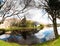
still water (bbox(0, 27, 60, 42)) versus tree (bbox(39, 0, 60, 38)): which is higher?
tree (bbox(39, 0, 60, 38))

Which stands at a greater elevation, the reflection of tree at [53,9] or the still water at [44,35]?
the reflection of tree at [53,9]

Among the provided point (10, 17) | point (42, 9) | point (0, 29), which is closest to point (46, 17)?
point (42, 9)

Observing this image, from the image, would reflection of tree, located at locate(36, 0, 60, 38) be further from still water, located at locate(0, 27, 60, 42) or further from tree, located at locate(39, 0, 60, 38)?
still water, located at locate(0, 27, 60, 42)

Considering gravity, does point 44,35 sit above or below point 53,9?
below

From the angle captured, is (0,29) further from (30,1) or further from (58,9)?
(58,9)

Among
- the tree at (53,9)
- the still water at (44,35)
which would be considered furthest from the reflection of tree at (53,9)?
the still water at (44,35)

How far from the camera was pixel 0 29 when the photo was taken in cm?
711

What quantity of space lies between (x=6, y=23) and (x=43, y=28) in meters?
1.41

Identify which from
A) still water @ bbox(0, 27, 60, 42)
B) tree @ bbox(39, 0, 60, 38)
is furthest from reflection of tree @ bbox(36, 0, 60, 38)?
still water @ bbox(0, 27, 60, 42)

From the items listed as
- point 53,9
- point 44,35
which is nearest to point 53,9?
point 53,9

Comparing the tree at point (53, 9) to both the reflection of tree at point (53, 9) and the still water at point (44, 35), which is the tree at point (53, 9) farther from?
the still water at point (44, 35)

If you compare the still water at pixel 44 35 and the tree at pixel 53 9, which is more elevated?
the tree at pixel 53 9

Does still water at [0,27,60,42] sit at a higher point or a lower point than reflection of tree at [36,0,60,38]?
lower

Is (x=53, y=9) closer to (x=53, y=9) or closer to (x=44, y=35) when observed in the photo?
(x=53, y=9)
